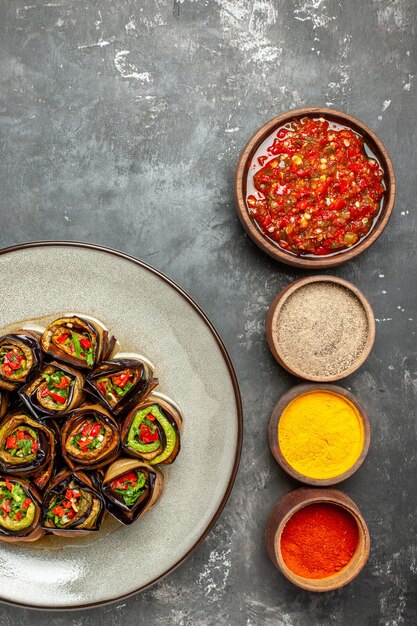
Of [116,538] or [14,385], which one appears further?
[116,538]

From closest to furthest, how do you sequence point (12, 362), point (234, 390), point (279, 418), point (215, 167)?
point (12, 362), point (234, 390), point (279, 418), point (215, 167)

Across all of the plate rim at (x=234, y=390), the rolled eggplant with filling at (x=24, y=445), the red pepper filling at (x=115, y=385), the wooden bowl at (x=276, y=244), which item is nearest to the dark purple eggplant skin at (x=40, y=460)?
the rolled eggplant with filling at (x=24, y=445)

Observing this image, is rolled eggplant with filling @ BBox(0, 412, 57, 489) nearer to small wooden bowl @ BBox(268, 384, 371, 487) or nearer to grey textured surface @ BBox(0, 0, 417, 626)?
grey textured surface @ BBox(0, 0, 417, 626)

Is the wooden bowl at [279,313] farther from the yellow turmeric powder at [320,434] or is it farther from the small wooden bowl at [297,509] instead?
the small wooden bowl at [297,509]

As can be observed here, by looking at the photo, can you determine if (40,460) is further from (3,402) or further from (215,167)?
(215,167)

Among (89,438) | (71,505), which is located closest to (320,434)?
(89,438)

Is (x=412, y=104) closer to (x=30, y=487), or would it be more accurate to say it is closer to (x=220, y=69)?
(x=220, y=69)

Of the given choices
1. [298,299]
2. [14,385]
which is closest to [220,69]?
[298,299]
